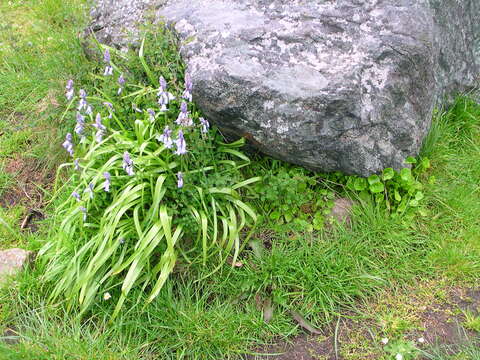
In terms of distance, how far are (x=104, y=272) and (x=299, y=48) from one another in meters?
1.82

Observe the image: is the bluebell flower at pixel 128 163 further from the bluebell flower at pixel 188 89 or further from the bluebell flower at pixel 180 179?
the bluebell flower at pixel 188 89

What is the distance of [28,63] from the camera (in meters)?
4.14

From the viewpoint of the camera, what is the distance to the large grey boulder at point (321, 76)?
262 cm

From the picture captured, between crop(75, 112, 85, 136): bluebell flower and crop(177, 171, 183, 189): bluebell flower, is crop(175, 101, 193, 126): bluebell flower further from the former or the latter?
crop(75, 112, 85, 136): bluebell flower

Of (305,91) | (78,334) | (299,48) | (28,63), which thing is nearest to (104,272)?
(78,334)

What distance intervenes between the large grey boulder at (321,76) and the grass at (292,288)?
385 mm

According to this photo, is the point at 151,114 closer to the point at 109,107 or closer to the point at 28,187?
the point at 109,107

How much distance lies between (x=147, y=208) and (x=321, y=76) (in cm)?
135

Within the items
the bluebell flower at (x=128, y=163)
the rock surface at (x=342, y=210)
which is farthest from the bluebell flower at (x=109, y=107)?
the rock surface at (x=342, y=210)

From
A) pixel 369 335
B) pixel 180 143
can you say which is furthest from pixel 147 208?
pixel 369 335

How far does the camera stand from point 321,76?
2609 millimetres

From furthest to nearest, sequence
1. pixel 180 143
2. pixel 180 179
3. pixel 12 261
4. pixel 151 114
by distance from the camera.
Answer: pixel 12 261 < pixel 151 114 < pixel 180 179 < pixel 180 143

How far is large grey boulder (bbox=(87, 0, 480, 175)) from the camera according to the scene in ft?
8.61

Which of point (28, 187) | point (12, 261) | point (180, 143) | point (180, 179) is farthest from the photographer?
point (28, 187)
